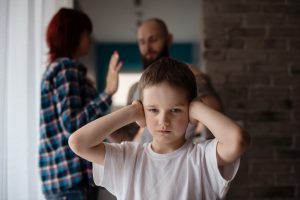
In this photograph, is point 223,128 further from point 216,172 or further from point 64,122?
point 64,122

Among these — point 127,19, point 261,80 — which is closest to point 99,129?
point 261,80

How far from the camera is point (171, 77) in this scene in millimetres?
746

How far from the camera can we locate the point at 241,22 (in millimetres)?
1855

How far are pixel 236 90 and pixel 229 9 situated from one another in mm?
447

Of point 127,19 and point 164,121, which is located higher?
point 127,19

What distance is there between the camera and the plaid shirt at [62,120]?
1.03m

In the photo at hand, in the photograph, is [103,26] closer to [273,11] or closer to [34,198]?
[273,11]

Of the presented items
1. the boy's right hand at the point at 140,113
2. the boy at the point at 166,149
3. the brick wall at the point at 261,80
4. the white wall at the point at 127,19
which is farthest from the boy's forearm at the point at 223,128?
the white wall at the point at 127,19

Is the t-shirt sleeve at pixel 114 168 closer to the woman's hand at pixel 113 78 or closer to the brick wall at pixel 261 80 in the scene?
the woman's hand at pixel 113 78

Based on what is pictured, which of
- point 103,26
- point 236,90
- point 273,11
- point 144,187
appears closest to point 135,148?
point 144,187

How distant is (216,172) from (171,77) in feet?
0.75

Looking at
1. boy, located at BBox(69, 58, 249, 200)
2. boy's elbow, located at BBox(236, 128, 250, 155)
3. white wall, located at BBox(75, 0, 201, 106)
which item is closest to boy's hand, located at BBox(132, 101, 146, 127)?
boy, located at BBox(69, 58, 249, 200)

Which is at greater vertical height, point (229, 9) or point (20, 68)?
point (229, 9)

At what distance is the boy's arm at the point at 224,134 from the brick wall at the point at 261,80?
1144 millimetres
